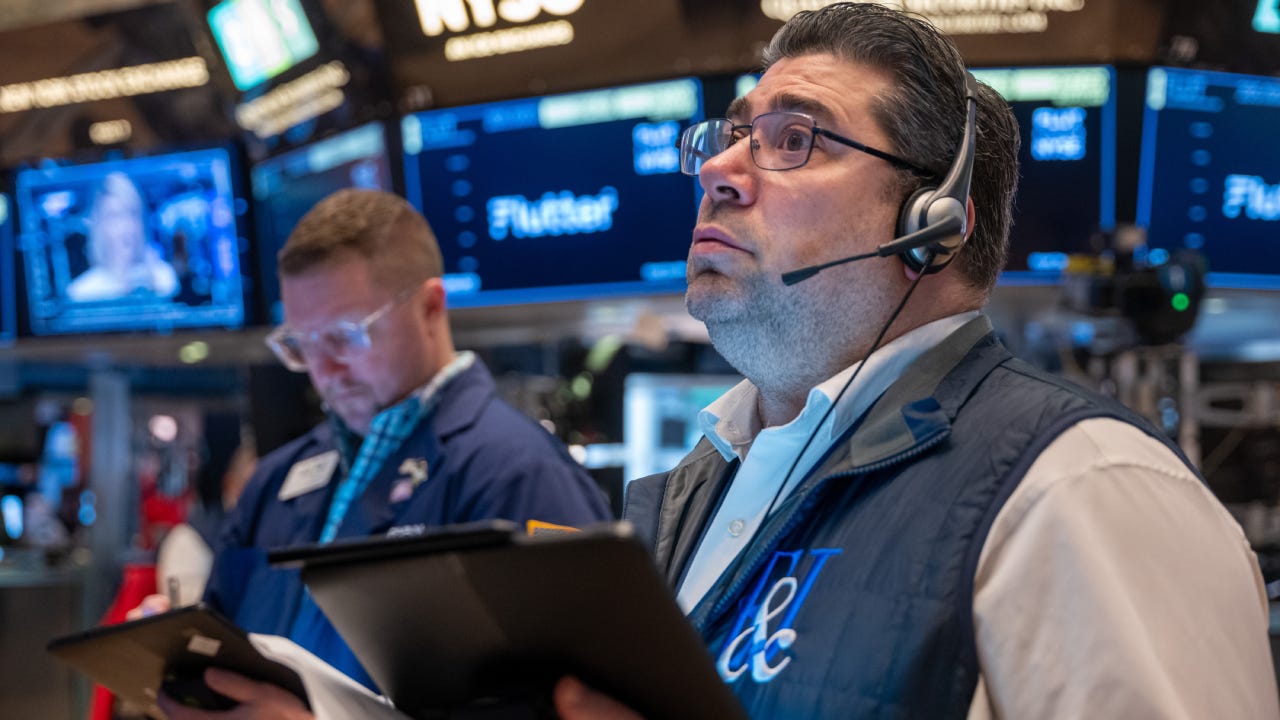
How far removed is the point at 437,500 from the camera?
2074mm

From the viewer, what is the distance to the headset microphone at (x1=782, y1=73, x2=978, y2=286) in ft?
3.96

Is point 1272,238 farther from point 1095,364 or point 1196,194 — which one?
point 1095,364

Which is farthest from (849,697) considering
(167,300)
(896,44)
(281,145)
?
(167,300)

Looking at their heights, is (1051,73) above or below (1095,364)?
above

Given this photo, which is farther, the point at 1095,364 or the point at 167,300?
the point at 167,300

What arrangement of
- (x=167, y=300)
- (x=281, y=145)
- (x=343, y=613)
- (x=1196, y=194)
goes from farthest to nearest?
(x=167, y=300), (x=281, y=145), (x=1196, y=194), (x=343, y=613)

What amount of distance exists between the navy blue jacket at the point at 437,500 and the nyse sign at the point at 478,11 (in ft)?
3.86

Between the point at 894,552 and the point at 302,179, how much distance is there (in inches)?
122

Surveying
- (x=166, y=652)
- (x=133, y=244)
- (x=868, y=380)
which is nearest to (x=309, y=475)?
Result: (x=166, y=652)

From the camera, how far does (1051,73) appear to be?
292 cm

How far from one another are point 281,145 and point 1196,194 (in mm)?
2645

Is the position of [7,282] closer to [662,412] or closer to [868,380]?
[662,412]

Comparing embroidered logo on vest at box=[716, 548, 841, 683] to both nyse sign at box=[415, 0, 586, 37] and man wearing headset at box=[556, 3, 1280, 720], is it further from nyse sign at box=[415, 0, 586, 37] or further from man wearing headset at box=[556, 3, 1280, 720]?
nyse sign at box=[415, 0, 586, 37]

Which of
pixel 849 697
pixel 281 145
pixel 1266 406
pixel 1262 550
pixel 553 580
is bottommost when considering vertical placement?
pixel 1262 550
